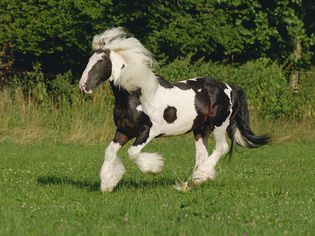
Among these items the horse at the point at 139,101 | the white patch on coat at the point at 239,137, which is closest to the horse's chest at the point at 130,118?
the horse at the point at 139,101

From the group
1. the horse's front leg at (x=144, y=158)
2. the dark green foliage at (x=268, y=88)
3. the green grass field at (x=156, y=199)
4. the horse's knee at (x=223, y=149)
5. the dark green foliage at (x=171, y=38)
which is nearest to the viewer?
the green grass field at (x=156, y=199)

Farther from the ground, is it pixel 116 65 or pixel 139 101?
pixel 116 65

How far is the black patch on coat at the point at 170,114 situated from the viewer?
1280cm

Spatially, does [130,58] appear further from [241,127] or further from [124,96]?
[241,127]

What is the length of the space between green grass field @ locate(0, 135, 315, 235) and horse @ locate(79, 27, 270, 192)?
41 centimetres

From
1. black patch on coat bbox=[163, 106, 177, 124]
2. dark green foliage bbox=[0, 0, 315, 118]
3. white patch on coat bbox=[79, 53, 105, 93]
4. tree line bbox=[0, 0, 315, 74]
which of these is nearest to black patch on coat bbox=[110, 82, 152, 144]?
black patch on coat bbox=[163, 106, 177, 124]

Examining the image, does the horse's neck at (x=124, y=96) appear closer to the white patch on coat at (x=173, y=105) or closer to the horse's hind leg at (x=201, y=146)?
the white patch on coat at (x=173, y=105)

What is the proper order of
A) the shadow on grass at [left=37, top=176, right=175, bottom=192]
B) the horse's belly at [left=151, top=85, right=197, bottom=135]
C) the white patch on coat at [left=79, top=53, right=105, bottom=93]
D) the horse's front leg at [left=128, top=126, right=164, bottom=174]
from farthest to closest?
1. the shadow on grass at [left=37, top=176, right=175, bottom=192]
2. the horse's belly at [left=151, top=85, right=197, bottom=135]
3. the white patch on coat at [left=79, top=53, right=105, bottom=93]
4. the horse's front leg at [left=128, top=126, right=164, bottom=174]

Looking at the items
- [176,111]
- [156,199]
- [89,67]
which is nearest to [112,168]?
[156,199]

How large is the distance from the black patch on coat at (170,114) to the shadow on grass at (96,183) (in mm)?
1141

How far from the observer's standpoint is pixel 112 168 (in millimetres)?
12477

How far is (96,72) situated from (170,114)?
1289mm

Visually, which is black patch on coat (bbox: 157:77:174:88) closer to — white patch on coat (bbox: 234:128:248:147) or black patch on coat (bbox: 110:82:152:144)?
black patch on coat (bbox: 110:82:152:144)

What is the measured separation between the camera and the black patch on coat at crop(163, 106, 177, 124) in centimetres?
1280
